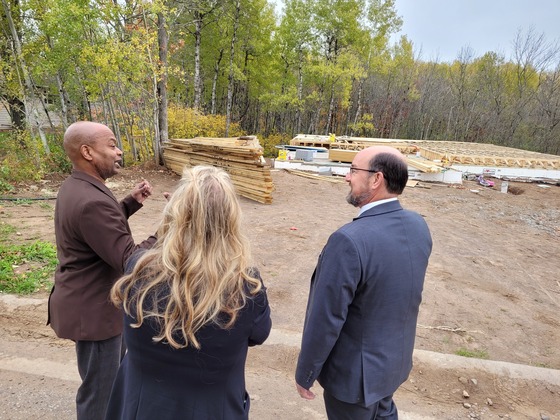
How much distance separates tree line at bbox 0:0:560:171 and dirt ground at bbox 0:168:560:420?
3848 millimetres

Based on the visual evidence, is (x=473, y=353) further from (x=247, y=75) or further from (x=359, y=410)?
(x=247, y=75)

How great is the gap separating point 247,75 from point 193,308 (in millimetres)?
25448

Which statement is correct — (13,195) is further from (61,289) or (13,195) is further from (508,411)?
(508,411)

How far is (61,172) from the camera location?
11.3 metres

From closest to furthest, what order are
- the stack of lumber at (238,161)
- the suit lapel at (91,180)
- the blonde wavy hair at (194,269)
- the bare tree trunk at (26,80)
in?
the blonde wavy hair at (194,269) < the suit lapel at (91,180) < the stack of lumber at (238,161) < the bare tree trunk at (26,80)

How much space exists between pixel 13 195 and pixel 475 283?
10894mm

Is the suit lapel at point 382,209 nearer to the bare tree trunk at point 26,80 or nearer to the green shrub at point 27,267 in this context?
the green shrub at point 27,267

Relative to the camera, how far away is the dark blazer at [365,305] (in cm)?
172

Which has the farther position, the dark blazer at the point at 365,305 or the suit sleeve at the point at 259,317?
the dark blazer at the point at 365,305

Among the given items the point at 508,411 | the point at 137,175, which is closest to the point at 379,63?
the point at 137,175

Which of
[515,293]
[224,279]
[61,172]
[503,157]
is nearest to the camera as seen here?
[224,279]

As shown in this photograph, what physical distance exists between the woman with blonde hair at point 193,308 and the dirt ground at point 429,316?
171 centimetres

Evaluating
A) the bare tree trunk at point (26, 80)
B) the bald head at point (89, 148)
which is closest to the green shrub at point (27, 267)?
the bald head at point (89, 148)

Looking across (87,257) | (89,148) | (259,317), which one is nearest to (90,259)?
(87,257)
